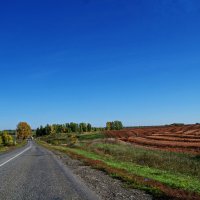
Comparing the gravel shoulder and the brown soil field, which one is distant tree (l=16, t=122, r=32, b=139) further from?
the gravel shoulder

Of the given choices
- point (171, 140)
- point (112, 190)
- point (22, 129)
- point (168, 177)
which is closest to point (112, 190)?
point (112, 190)

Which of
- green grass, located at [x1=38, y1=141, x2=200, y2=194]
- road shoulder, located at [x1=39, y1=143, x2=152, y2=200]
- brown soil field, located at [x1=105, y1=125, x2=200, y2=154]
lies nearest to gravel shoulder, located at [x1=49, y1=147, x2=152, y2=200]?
road shoulder, located at [x1=39, y1=143, x2=152, y2=200]

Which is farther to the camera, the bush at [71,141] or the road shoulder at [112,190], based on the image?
the bush at [71,141]

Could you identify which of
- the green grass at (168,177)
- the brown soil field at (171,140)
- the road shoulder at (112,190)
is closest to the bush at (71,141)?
the brown soil field at (171,140)

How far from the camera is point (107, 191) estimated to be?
455 inches

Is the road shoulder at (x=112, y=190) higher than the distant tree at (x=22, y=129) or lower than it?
lower

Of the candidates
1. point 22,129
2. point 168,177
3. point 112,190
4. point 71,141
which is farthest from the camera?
point 22,129

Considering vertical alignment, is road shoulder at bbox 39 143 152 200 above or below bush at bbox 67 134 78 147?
below

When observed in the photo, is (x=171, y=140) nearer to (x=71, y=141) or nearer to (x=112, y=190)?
(x=71, y=141)

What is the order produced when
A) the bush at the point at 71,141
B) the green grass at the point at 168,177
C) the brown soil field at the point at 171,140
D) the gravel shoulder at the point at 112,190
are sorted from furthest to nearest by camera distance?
the bush at the point at 71,141, the brown soil field at the point at 171,140, the green grass at the point at 168,177, the gravel shoulder at the point at 112,190

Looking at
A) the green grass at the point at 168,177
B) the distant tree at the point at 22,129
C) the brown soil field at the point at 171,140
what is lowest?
the green grass at the point at 168,177

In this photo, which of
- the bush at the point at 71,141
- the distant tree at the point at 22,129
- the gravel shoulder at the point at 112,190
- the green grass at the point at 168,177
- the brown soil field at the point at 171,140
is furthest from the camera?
the distant tree at the point at 22,129

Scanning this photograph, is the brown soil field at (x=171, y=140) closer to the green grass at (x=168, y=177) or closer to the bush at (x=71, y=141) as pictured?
the bush at (x=71, y=141)

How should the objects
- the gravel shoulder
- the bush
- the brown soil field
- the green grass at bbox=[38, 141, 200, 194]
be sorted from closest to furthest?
the gravel shoulder
the green grass at bbox=[38, 141, 200, 194]
the brown soil field
the bush
